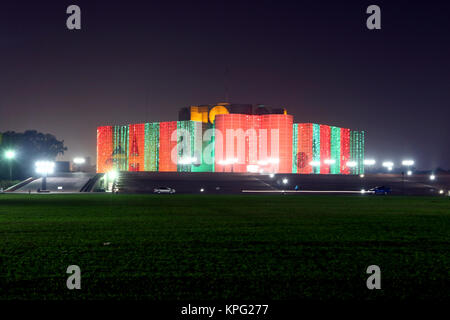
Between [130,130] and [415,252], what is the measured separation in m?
111

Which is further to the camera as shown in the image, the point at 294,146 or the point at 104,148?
the point at 104,148

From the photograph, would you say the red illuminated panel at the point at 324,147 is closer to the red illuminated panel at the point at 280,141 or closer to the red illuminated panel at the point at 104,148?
the red illuminated panel at the point at 280,141

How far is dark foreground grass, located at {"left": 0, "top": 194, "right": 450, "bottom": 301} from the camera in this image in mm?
7766

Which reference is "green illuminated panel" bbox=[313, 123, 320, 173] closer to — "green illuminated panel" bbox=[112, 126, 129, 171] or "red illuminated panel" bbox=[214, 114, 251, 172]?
"red illuminated panel" bbox=[214, 114, 251, 172]

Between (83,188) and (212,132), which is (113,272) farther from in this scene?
(212,132)

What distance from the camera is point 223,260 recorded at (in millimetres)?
10398

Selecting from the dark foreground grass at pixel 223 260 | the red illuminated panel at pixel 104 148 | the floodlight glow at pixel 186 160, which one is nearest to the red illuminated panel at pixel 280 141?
the floodlight glow at pixel 186 160

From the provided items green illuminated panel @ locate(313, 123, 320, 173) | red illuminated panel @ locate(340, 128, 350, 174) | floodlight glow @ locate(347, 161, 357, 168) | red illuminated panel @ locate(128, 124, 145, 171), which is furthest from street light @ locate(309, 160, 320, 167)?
red illuminated panel @ locate(128, 124, 145, 171)

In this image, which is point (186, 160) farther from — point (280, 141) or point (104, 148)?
point (104, 148)

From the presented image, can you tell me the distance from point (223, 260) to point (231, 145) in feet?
330

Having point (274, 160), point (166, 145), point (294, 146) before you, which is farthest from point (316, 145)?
point (166, 145)

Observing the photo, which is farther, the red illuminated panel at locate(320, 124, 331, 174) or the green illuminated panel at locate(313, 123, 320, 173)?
the red illuminated panel at locate(320, 124, 331, 174)

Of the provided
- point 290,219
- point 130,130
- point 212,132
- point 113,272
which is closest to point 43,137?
point 130,130

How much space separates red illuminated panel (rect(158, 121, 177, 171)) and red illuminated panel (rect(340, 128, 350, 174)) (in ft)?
136
